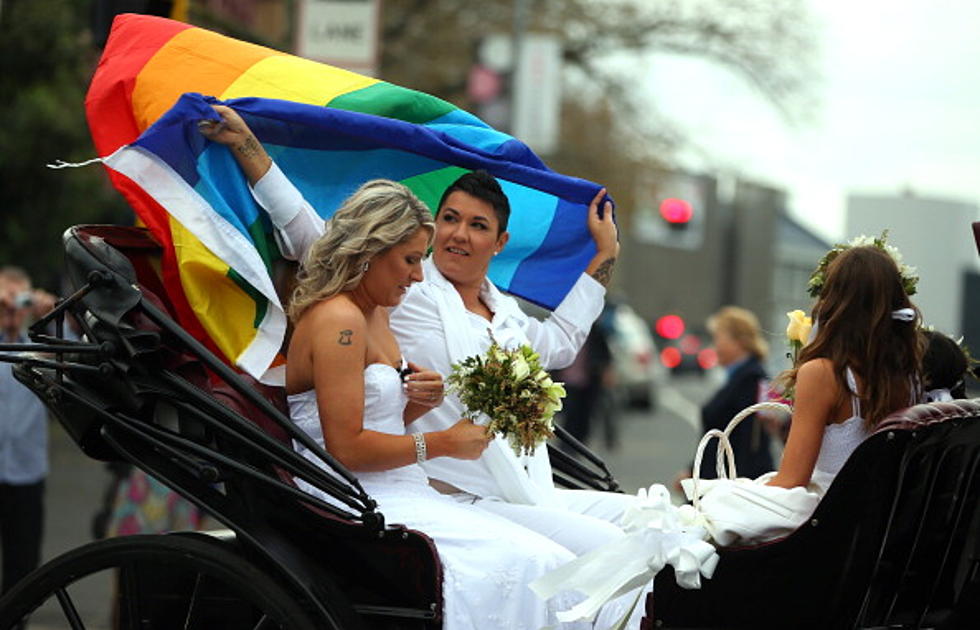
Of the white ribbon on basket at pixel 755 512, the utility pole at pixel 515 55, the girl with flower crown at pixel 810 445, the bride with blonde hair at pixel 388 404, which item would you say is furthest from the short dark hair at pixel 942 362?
the utility pole at pixel 515 55

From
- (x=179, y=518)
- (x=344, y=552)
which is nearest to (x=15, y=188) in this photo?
(x=179, y=518)

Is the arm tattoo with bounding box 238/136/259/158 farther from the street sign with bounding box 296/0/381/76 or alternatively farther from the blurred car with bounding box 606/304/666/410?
the blurred car with bounding box 606/304/666/410

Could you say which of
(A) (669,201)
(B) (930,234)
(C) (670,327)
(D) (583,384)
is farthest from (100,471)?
(C) (670,327)

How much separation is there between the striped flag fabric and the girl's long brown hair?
1.50m

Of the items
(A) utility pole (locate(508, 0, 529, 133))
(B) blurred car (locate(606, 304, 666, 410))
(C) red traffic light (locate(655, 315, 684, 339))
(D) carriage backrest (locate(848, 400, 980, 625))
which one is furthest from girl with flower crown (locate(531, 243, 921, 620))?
(C) red traffic light (locate(655, 315, 684, 339))

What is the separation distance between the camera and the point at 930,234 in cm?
614

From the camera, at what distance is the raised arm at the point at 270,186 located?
4.87 meters

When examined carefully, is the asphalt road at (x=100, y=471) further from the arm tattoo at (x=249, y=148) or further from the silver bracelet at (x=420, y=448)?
the silver bracelet at (x=420, y=448)

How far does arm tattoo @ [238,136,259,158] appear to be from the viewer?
194 inches

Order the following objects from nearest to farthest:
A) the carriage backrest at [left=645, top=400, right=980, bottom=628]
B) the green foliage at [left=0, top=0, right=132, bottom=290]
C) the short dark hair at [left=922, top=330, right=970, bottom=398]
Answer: the carriage backrest at [left=645, top=400, right=980, bottom=628], the short dark hair at [left=922, top=330, right=970, bottom=398], the green foliage at [left=0, top=0, right=132, bottom=290]

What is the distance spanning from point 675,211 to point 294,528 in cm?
1675

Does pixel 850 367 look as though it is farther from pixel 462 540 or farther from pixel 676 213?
pixel 676 213

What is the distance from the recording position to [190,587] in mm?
4621

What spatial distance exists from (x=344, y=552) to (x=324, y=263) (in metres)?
0.88
